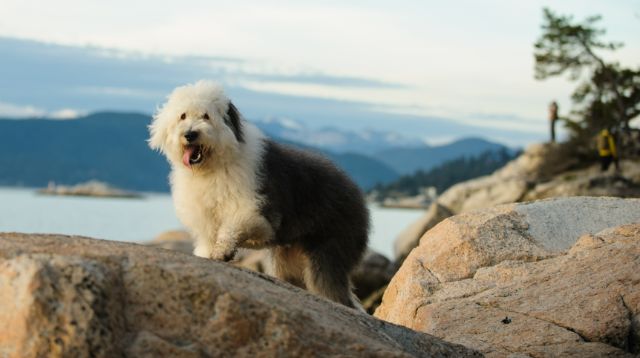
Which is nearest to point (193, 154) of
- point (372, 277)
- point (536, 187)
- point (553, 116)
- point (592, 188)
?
point (372, 277)

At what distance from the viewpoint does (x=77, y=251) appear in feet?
18.9

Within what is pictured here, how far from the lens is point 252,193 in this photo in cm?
951

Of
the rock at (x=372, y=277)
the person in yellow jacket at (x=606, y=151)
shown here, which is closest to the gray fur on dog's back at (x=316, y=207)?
the rock at (x=372, y=277)

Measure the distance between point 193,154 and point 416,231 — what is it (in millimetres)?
23950

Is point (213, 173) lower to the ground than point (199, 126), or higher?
A: lower

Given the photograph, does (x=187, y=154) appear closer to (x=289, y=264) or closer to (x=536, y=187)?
(x=289, y=264)

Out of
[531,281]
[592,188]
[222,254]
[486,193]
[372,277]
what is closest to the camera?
[531,281]

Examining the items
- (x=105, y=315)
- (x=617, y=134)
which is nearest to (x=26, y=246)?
(x=105, y=315)

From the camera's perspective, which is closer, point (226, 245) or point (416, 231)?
point (226, 245)

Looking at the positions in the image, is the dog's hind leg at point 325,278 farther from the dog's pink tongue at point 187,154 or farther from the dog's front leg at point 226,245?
the dog's pink tongue at point 187,154

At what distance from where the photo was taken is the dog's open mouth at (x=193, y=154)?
373 inches

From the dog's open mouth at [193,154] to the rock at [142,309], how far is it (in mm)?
3336

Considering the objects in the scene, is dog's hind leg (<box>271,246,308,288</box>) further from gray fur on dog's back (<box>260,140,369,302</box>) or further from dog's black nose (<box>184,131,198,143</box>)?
dog's black nose (<box>184,131,198,143</box>)

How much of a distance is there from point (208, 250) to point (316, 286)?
146 centimetres
